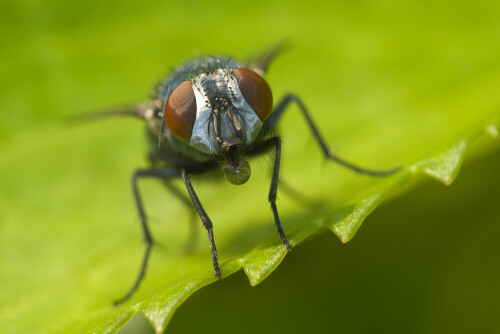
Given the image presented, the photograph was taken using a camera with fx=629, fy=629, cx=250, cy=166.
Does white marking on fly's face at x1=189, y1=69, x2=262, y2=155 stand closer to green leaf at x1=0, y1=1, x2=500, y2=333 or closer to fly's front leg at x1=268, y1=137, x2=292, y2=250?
fly's front leg at x1=268, y1=137, x2=292, y2=250

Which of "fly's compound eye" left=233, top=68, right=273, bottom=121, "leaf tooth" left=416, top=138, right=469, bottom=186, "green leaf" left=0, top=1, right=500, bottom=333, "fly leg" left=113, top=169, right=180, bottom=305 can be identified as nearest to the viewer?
"leaf tooth" left=416, top=138, right=469, bottom=186

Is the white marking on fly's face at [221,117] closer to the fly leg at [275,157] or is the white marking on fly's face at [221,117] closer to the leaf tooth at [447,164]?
the fly leg at [275,157]

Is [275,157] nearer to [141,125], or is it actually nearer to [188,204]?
[188,204]

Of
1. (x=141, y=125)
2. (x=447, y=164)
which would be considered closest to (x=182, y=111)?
(x=447, y=164)

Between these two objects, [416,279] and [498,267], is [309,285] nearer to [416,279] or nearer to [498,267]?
[416,279]

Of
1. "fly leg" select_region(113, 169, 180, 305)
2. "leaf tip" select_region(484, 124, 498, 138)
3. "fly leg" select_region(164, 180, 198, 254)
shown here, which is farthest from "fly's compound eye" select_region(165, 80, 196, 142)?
"leaf tip" select_region(484, 124, 498, 138)

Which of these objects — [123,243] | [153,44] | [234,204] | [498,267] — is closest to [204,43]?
[153,44]
